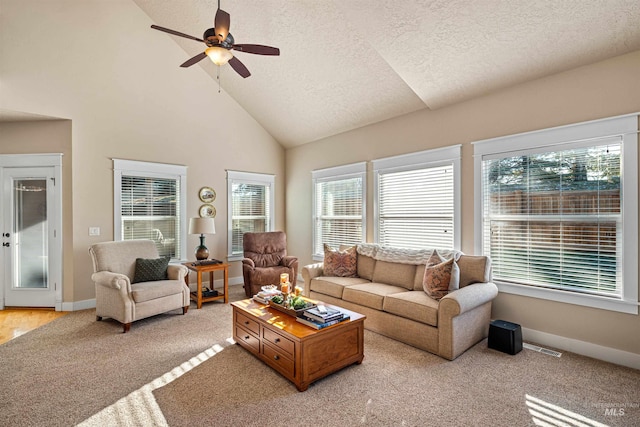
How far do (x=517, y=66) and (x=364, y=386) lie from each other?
3521mm

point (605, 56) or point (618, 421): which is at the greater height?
point (605, 56)

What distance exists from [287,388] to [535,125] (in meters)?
3.64

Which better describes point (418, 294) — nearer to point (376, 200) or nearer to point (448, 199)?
point (448, 199)

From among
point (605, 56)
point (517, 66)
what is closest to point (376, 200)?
point (517, 66)

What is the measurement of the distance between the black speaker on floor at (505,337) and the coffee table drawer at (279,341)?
7.11 feet

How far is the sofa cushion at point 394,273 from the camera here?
13.1 feet

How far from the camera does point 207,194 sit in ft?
18.9

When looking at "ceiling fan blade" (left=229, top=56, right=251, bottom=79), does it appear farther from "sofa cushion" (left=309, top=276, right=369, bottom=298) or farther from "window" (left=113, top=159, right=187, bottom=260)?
"sofa cushion" (left=309, top=276, right=369, bottom=298)

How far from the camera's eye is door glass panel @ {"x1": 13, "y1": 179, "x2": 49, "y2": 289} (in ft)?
15.1

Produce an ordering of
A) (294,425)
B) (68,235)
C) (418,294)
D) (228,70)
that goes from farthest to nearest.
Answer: (228,70), (68,235), (418,294), (294,425)

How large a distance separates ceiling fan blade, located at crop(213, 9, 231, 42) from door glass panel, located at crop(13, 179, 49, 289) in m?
3.85

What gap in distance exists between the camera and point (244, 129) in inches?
246

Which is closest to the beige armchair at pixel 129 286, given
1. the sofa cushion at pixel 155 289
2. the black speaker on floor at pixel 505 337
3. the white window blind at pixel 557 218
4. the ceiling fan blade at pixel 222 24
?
the sofa cushion at pixel 155 289

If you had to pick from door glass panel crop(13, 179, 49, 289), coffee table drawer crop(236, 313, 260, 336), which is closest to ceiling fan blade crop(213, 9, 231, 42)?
coffee table drawer crop(236, 313, 260, 336)
